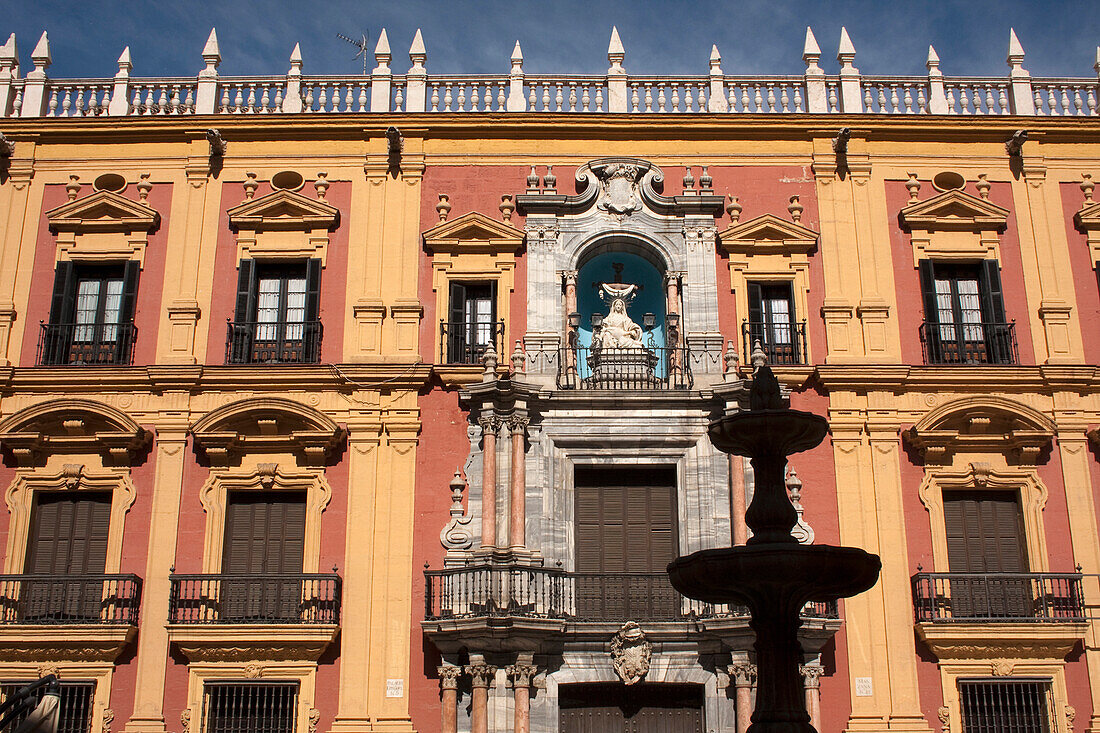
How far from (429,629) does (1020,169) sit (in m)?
11.9

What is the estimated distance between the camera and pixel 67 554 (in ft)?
57.9

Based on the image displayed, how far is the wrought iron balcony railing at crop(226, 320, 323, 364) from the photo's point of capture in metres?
18.5

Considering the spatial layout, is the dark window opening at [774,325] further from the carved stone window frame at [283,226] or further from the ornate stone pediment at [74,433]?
the ornate stone pediment at [74,433]

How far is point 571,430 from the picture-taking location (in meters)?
17.7

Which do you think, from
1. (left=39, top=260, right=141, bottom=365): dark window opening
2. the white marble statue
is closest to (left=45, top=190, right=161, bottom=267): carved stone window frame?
(left=39, top=260, right=141, bottom=365): dark window opening

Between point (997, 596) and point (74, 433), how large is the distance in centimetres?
1356

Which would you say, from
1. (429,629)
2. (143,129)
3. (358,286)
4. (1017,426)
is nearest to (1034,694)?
(1017,426)

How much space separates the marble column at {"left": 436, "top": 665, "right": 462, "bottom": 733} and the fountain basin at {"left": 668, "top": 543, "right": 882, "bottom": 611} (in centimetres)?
587

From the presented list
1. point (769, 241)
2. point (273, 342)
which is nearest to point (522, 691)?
point (273, 342)

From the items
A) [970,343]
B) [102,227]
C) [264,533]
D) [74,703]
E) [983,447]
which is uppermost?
[102,227]

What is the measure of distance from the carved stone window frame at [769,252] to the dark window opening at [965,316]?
1878 mm

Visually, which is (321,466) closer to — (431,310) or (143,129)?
(431,310)

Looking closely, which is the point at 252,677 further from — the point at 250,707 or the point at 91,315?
the point at 91,315

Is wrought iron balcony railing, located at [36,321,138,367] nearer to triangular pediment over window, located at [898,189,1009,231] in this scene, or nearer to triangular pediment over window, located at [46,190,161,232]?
triangular pediment over window, located at [46,190,161,232]
